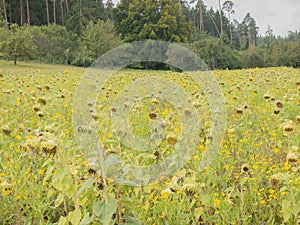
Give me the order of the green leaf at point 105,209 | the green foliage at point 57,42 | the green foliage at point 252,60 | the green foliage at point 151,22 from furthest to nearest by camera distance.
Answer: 1. the green foliage at point 57,42
2. the green foliage at point 151,22
3. the green foliage at point 252,60
4. the green leaf at point 105,209

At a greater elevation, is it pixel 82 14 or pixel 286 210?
pixel 82 14

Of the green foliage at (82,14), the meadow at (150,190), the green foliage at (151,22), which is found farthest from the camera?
the green foliage at (82,14)

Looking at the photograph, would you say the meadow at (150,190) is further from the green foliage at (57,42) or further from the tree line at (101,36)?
the green foliage at (57,42)

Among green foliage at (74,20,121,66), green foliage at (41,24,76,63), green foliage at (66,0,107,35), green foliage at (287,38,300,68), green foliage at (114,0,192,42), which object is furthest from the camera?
green foliage at (66,0,107,35)

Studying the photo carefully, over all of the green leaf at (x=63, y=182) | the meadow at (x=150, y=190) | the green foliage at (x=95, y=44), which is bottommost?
the meadow at (x=150, y=190)

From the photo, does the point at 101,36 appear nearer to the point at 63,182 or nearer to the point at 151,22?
the point at 151,22

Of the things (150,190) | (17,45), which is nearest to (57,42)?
(17,45)

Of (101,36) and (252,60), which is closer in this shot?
(101,36)

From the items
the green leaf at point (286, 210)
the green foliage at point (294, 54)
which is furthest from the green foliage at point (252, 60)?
the green leaf at point (286, 210)

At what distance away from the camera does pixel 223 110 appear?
4035mm

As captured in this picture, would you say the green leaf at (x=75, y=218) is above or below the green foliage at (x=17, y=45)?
below

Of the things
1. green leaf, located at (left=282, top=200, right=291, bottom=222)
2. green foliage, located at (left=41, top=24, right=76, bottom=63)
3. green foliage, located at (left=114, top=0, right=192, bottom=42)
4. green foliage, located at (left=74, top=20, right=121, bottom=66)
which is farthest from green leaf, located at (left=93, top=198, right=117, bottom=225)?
green foliage, located at (left=41, top=24, right=76, bottom=63)

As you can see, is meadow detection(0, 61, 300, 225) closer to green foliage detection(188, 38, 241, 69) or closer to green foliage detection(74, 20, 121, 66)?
green foliage detection(188, 38, 241, 69)

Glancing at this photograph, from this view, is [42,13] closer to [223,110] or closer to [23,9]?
[23,9]
